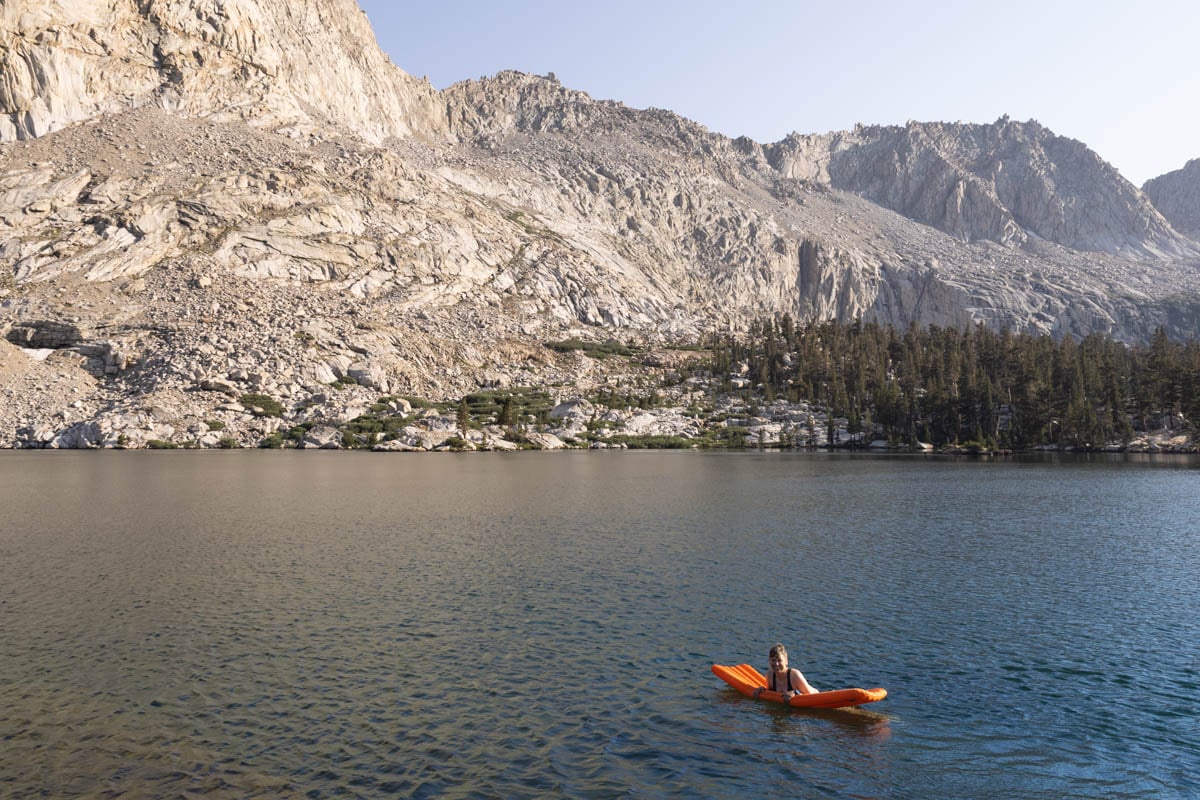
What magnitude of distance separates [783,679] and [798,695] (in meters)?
0.63

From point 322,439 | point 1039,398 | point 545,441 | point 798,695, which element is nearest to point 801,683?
point 798,695

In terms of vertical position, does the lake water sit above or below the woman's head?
below

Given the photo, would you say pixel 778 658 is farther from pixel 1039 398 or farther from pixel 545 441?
pixel 1039 398

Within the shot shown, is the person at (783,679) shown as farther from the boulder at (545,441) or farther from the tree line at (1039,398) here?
the tree line at (1039,398)

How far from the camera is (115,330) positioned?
17738cm

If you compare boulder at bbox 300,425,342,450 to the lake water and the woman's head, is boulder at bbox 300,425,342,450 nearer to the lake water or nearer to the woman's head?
the lake water

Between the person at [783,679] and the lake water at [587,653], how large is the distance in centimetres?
89

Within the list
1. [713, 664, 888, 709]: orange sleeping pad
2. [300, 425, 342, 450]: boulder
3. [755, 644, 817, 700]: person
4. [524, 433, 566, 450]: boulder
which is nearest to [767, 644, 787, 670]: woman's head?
[755, 644, 817, 700]: person

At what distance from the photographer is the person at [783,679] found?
73.4 feet

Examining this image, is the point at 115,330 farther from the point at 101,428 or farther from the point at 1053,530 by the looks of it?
the point at 1053,530

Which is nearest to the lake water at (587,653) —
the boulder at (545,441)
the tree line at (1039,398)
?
the boulder at (545,441)

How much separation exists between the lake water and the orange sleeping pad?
1.30 feet

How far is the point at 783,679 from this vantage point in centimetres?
2264

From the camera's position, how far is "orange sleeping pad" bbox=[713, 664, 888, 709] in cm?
2138
